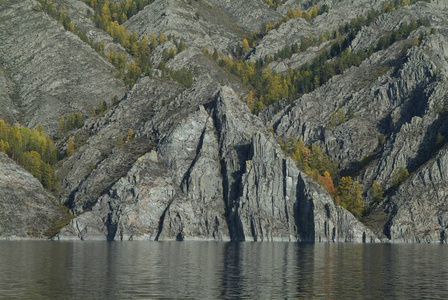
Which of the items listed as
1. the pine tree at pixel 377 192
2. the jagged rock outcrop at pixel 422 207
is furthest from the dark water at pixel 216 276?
the pine tree at pixel 377 192

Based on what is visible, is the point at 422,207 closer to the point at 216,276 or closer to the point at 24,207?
the point at 24,207

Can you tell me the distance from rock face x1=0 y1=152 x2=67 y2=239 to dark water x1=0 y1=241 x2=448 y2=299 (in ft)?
179

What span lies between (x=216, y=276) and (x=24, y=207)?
108869 millimetres

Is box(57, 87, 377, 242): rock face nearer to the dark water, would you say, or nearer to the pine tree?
the pine tree

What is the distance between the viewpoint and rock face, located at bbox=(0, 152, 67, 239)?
168250 millimetres

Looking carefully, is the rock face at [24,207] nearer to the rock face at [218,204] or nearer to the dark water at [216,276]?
the rock face at [218,204]

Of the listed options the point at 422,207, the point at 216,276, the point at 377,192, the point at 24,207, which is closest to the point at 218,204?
the point at 377,192

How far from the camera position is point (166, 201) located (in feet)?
595

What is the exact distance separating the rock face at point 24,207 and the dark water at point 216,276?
54441 mm

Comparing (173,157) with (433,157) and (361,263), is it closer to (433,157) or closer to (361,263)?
(433,157)

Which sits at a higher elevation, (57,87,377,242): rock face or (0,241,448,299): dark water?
(57,87,377,242): rock face

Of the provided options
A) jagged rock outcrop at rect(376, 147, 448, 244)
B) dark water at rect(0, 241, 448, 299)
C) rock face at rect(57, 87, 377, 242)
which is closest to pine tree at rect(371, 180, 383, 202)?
jagged rock outcrop at rect(376, 147, 448, 244)

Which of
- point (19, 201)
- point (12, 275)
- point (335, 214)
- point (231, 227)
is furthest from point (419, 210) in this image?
point (12, 275)

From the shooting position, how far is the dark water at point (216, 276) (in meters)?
64.1
